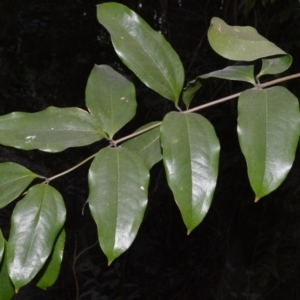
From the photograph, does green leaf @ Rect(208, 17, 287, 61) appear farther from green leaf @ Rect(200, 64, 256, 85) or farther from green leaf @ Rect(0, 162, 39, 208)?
green leaf @ Rect(0, 162, 39, 208)

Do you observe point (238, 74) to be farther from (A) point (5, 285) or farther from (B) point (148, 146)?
(A) point (5, 285)

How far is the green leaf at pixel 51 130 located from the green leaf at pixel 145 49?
76 millimetres

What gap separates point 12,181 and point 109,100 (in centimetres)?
14

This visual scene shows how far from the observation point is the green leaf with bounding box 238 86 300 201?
466 millimetres

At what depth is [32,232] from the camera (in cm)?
52

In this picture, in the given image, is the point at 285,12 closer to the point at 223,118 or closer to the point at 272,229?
the point at 223,118

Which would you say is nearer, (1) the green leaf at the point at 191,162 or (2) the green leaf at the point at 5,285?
(1) the green leaf at the point at 191,162

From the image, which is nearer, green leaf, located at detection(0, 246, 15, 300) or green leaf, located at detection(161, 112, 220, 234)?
green leaf, located at detection(161, 112, 220, 234)

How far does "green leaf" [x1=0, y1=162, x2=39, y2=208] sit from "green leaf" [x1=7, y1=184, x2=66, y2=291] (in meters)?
0.02

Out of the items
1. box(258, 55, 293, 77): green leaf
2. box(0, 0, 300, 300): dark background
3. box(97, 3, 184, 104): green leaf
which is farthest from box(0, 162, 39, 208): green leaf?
box(0, 0, 300, 300): dark background

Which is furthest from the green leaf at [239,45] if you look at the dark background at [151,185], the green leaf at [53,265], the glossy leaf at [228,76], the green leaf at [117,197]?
the dark background at [151,185]

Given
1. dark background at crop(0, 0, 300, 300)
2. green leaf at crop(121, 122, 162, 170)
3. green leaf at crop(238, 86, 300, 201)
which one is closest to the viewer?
green leaf at crop(238, 86, 300, 201)

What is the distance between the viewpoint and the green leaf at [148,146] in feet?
1.87

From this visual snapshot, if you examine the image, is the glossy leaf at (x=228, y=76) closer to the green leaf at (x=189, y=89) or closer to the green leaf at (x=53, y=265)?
the green leaf at (x=189, y=89)
